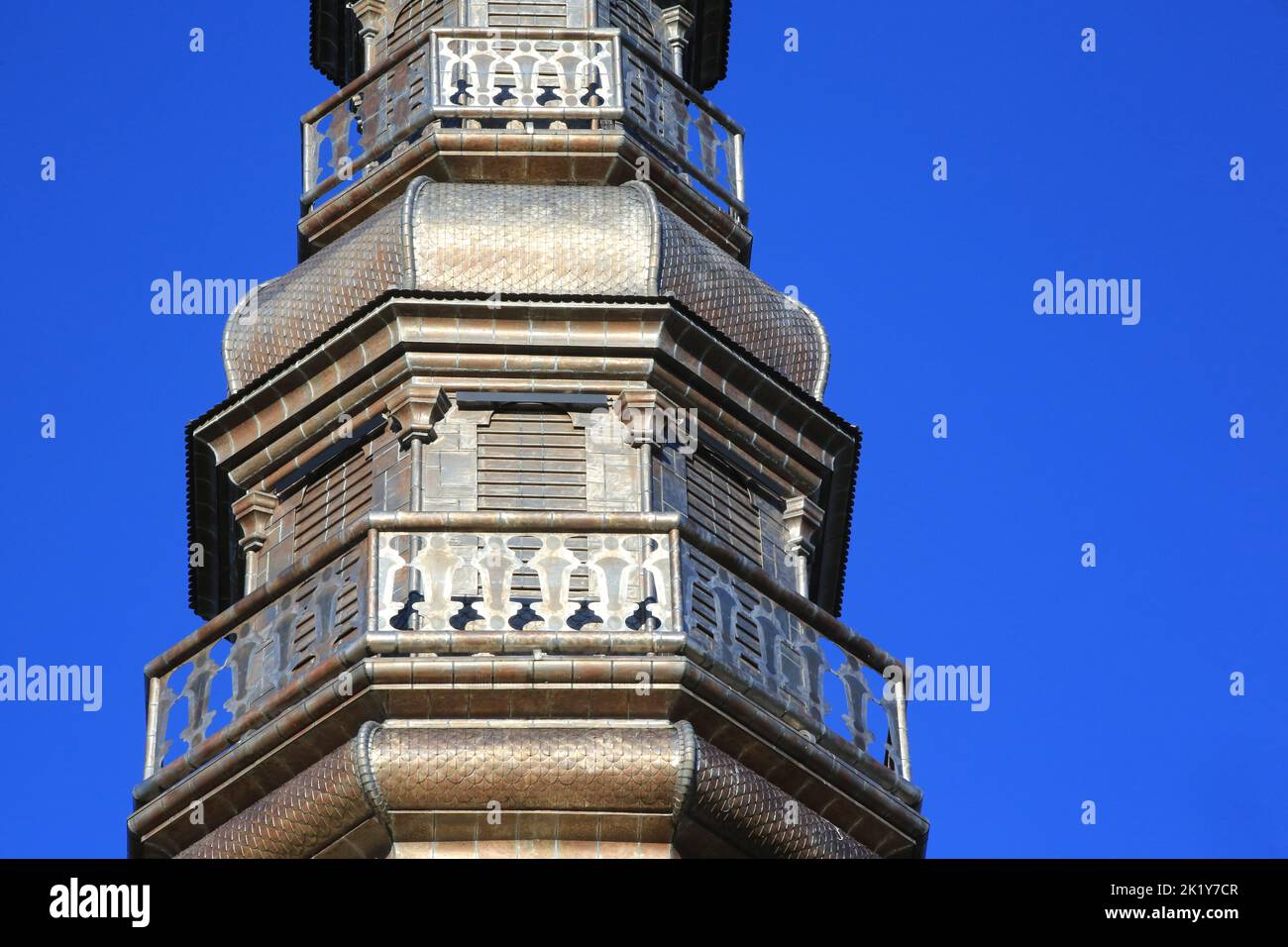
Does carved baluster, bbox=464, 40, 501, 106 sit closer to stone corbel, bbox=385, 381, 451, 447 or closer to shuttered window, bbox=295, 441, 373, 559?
stone corbel, bbox=385, 381, 451, 447

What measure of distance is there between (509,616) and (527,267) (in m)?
4.30

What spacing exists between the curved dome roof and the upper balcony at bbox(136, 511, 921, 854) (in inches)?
129

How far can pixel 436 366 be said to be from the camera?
27766mm

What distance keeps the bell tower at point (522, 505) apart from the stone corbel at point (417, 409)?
24 mm

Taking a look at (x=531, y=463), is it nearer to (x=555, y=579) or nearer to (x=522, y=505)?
(x=522, y=505)

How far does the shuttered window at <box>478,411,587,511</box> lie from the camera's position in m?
27.1

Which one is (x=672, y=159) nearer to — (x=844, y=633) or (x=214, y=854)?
(x=844, y=633)

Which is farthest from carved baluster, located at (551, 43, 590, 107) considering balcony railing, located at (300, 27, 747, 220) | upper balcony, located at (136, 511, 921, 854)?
upper balcony, located at (136, 511, 921, 854)

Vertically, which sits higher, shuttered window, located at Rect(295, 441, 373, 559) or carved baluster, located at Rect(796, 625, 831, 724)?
shuttered window, located at Rect(295, 441, 373, 559)

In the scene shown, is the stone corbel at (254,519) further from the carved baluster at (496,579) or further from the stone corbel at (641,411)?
the carved baluster at (496,579)

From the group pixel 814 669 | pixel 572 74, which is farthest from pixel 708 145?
pixel 814 669

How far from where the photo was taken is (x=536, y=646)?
2455 centimetres

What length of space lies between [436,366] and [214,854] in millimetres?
4614
